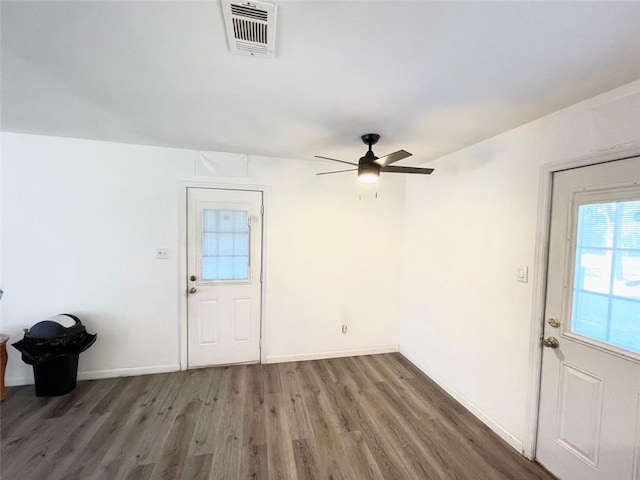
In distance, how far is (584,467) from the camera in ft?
5.35

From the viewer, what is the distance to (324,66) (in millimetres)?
1390

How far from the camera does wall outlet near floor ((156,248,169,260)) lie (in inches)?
115

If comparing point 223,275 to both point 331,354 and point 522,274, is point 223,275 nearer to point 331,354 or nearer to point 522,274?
point 331,354

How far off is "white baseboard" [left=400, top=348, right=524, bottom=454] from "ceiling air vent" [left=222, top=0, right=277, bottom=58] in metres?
3.08

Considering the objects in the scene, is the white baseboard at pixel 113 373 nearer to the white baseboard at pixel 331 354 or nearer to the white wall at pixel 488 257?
the white baseboard at pixel 331 354

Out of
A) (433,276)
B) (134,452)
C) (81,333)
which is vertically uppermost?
(433,276)

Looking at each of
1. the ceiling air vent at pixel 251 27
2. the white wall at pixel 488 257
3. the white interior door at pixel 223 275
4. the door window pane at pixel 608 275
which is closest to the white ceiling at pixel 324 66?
the ceiling air vent at pixel 251 27

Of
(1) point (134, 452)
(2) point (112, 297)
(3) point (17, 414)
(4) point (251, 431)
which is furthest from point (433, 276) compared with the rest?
(3) point (17, 414)

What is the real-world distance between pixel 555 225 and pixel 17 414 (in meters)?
4.48

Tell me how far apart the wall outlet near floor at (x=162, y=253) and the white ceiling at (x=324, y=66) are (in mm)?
1276

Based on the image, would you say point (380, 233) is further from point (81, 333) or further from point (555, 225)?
point (81, 333)

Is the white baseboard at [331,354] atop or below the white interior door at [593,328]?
below

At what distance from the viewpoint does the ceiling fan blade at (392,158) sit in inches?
74.3

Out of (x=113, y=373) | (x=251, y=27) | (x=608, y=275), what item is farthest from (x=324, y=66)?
(x=113, y=373)
